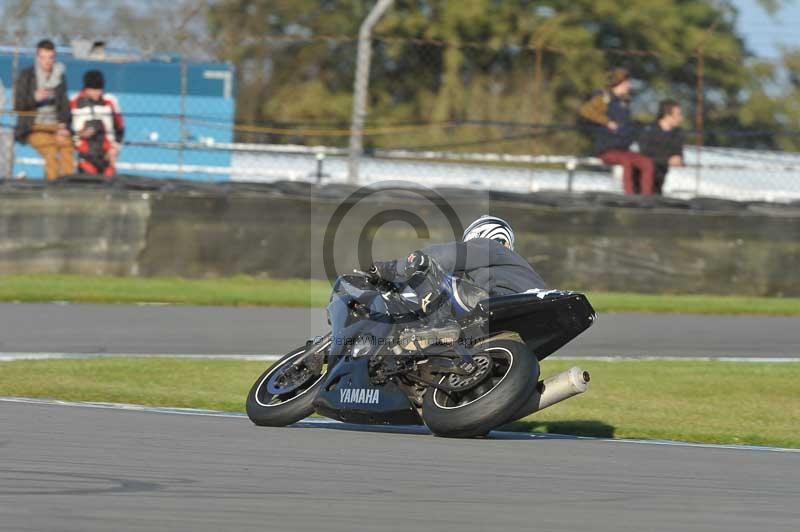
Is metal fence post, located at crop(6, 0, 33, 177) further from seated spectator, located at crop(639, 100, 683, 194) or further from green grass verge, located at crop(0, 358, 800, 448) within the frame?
seated spectator, located at crop(639, 100, 683, 194)

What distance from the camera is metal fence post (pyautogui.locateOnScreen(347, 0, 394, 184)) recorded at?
14.2 m

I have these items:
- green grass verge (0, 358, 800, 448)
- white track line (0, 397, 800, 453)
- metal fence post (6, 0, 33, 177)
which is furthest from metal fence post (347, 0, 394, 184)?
white track line (0, 397, 800, 453)

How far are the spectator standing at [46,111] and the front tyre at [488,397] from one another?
28.7 ft

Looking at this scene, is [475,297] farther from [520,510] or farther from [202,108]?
[202,108]

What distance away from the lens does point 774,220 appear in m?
13.7

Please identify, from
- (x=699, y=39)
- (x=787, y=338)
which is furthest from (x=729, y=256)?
(x=699, y=39)

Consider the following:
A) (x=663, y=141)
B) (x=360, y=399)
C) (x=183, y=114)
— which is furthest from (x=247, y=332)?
(x=663, y=141)

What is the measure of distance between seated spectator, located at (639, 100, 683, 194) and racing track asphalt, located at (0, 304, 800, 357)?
246 cm

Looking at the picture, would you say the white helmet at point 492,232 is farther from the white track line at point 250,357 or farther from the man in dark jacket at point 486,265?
the white track line at point 250,357

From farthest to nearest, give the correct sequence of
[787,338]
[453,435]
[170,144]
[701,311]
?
[170,144]
[701,311]
[787,338]
[453,435]

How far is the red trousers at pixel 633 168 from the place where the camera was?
14633 millimetres

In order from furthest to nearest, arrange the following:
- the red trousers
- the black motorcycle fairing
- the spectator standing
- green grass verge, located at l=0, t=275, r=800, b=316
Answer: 1. the red trousers
2. the spectator standing
3. green grass verge, located at l=0, t=275, r=800, b=316
4. the black motorcycle fairing

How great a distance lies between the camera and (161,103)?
15125 mm

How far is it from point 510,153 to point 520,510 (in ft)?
37.6
